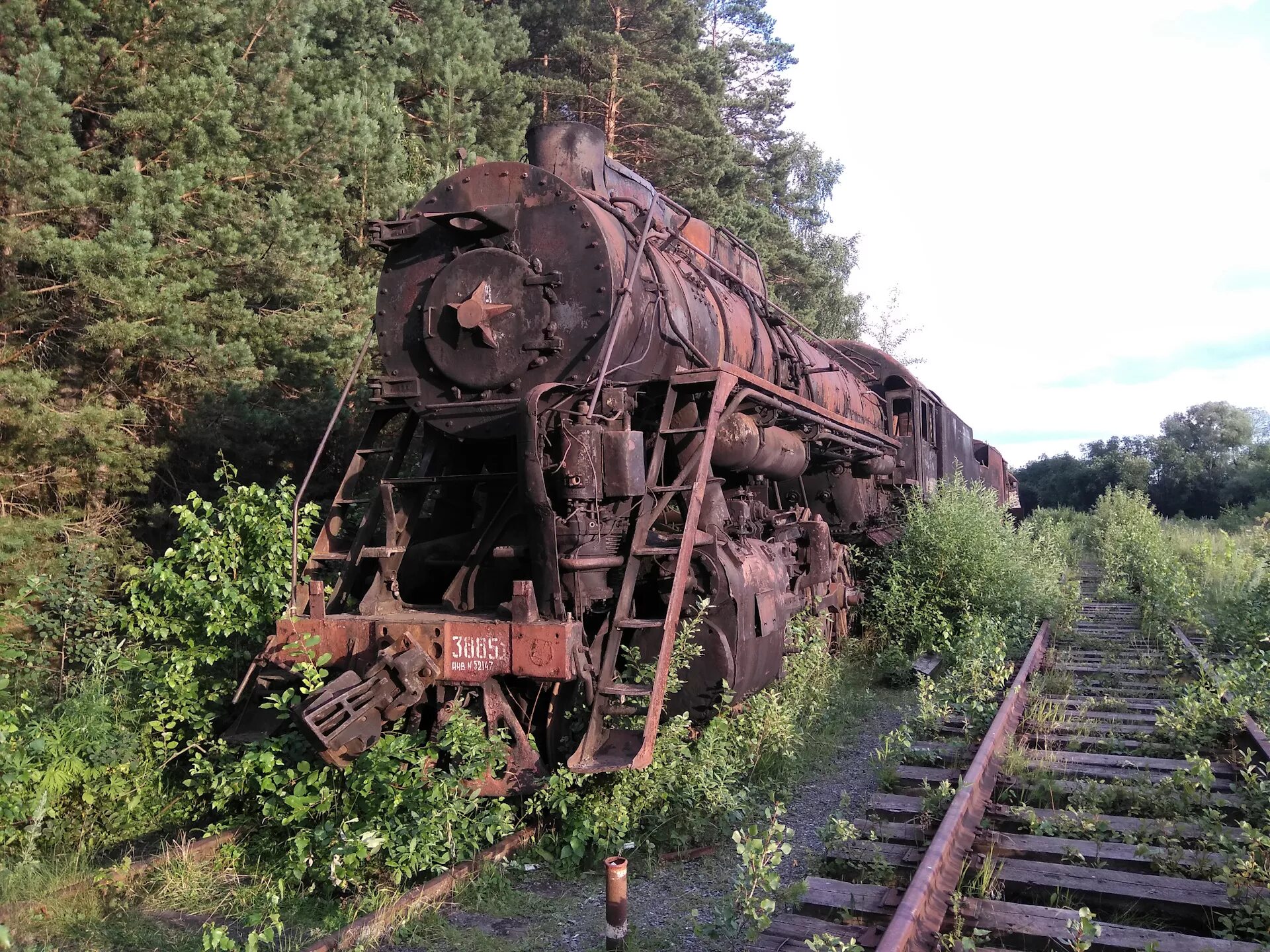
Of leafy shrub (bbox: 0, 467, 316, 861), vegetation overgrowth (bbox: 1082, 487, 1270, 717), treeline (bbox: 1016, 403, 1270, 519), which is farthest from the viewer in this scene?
treeline (bbox: 1016, 403, 1270, 519)

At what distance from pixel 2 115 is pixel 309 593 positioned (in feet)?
16.8

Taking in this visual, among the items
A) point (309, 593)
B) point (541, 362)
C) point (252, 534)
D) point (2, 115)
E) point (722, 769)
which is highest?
point (2, 115)

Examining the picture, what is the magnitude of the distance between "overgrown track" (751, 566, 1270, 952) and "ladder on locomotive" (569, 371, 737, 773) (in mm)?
1143

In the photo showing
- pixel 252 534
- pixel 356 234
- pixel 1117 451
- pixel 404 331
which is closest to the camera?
pixel 404 331

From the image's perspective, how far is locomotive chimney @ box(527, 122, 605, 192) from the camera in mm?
6508

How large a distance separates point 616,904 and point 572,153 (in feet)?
16.8

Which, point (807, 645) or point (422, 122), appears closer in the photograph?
point (807, 645)

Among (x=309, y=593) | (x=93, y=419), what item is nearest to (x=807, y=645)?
(x=309, y=593)

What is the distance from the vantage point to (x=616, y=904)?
11.8 feet

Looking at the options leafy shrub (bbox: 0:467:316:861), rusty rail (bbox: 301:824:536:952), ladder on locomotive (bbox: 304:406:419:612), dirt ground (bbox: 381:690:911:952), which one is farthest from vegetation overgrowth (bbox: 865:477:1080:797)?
leafy shrub (bbox: 0:467:316:861)

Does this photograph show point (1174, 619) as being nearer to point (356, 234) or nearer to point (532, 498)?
point (532, 498)

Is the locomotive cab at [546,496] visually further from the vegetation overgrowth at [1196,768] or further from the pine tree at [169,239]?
the pine tree at [169,239]

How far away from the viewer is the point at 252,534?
21.0 ft

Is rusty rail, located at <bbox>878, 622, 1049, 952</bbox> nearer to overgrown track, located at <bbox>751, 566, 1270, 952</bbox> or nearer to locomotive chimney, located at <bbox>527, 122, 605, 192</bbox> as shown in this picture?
overgrown track, located at <bbox>751, 566, 1270, 952</bbox>
